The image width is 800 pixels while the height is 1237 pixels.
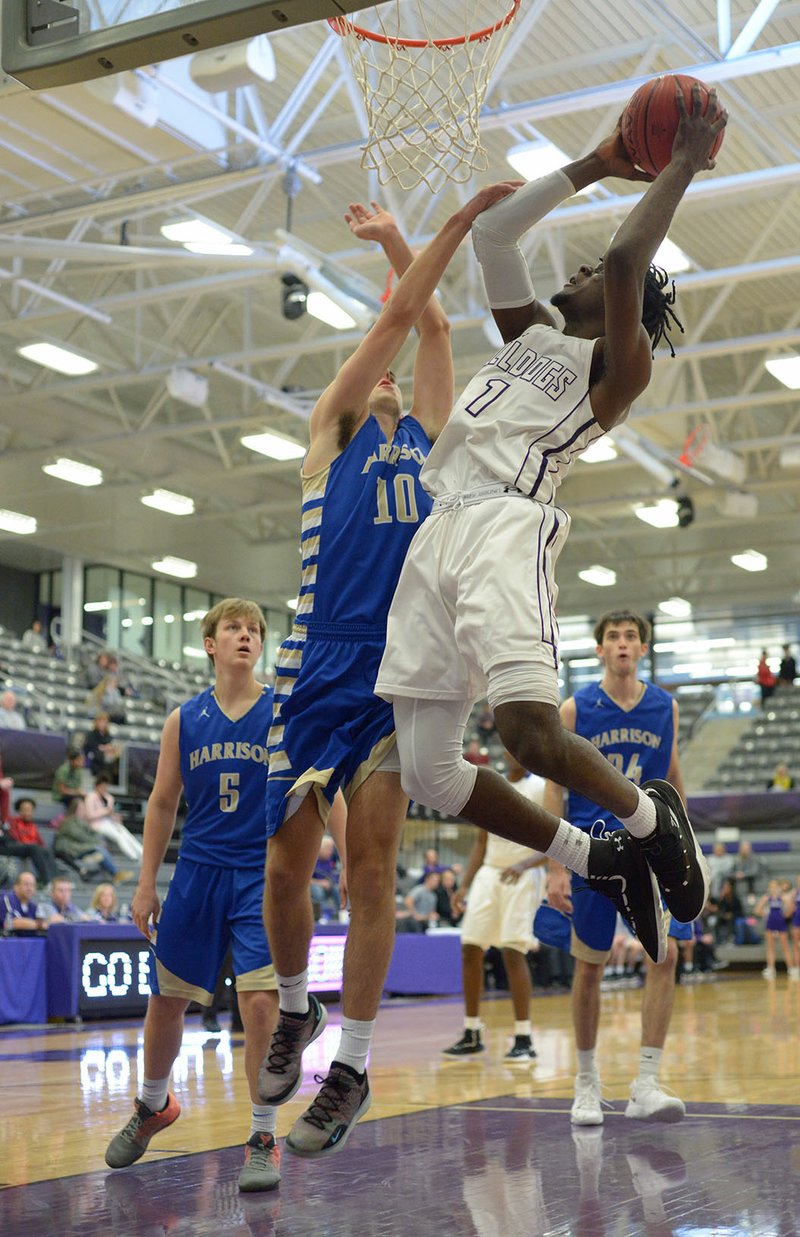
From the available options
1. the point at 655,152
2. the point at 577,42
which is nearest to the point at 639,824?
the point at 655,152

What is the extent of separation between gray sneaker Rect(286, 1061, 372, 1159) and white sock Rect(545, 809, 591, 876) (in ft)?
2.54

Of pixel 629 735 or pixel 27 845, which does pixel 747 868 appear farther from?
pixel 629 735

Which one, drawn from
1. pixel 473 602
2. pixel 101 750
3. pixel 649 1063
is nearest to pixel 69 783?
pixel 101 750

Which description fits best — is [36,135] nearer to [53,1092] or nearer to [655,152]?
[53,1092]

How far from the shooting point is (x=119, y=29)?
4477 mm

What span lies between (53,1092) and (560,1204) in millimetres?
3663

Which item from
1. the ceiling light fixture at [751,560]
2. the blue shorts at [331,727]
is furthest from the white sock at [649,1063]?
the ceiling light fixture at [751,560]

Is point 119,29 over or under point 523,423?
over

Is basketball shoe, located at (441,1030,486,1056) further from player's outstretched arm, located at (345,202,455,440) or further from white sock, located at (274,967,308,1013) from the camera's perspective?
player's outstretched arm, located at (345,202,455,440)

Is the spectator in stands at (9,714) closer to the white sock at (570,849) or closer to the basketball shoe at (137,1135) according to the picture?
the basketball shoe at (137,1135)

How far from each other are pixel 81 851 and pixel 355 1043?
40.7ft

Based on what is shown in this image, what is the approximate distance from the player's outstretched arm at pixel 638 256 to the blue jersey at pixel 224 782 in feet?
5.69

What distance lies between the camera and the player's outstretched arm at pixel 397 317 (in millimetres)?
3904

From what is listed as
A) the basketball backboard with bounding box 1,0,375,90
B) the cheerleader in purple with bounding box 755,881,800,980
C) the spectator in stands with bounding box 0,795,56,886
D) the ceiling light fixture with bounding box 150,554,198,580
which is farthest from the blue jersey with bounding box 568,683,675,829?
the ceiling light fixture with bounding box 150,554,198,580
